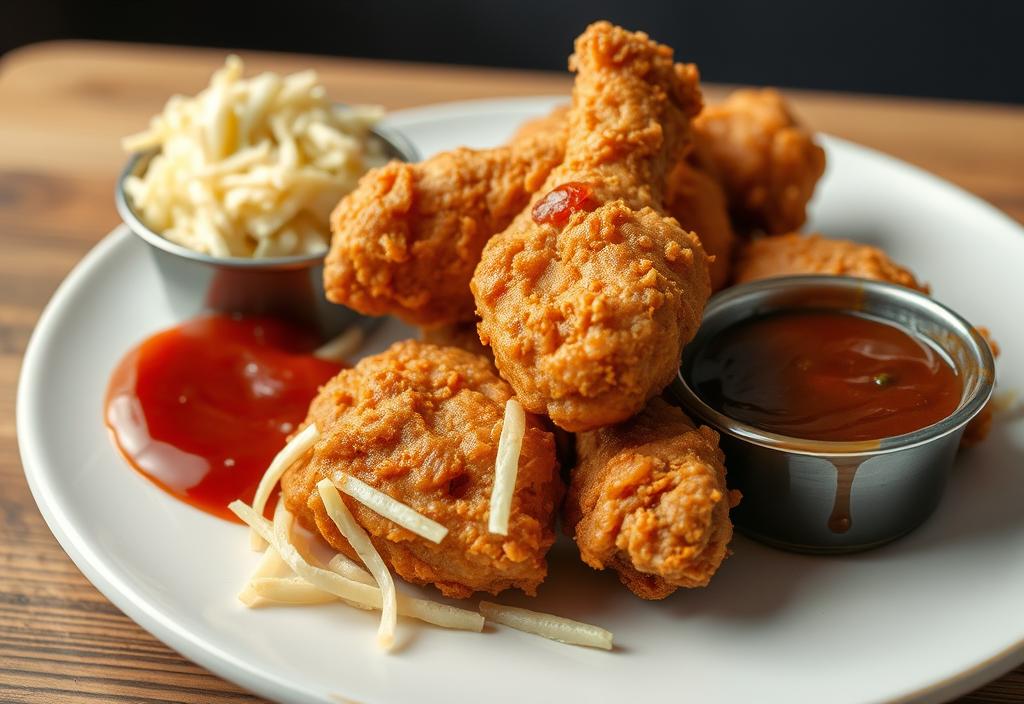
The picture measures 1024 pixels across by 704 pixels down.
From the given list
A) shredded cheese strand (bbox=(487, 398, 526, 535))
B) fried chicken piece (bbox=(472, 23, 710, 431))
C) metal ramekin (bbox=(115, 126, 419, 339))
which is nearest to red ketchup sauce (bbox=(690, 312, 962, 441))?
fried chicken piece (bbox=(472, 23, 710, 431))

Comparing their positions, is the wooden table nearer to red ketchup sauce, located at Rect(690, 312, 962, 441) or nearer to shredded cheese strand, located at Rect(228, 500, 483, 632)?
shredded cheese strand, located at Rect(228, 500, 483, 632)

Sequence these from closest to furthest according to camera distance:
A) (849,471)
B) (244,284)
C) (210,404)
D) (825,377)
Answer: (849,471), (825,377), (210,404), (244,284)

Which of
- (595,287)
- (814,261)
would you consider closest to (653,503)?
(595,287)

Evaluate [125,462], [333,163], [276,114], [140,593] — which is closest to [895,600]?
[140,593]

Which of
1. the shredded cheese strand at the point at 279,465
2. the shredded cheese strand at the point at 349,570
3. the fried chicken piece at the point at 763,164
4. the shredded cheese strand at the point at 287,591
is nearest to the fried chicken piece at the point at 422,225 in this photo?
the shredded cheese strand at the point at 279,465

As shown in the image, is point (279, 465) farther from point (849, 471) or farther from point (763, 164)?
point (763, 164)

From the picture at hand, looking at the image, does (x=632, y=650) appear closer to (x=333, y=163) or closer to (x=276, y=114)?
(x=333, y=163)
